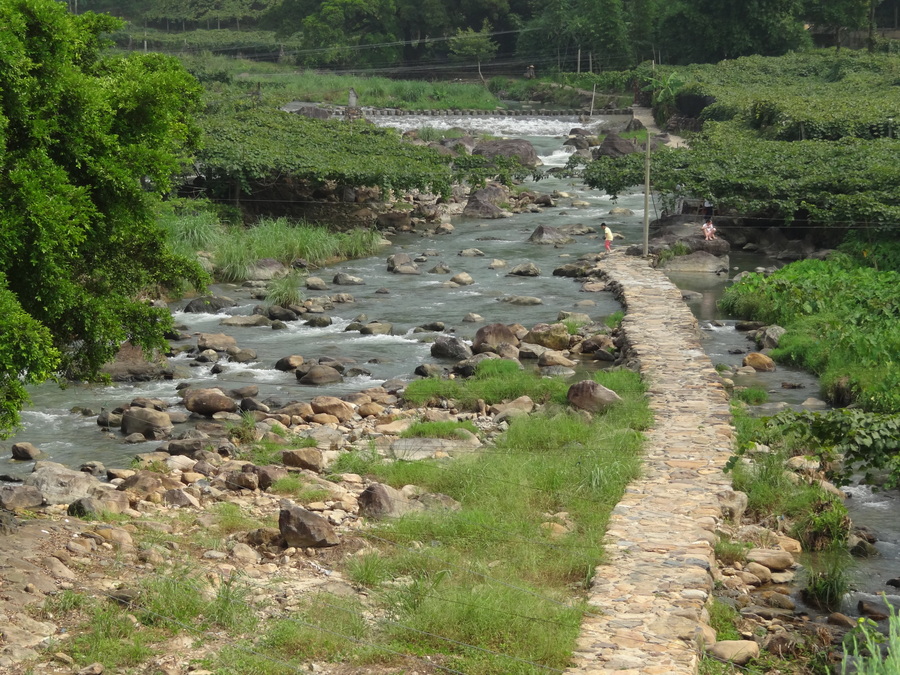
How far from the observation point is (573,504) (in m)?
11.6

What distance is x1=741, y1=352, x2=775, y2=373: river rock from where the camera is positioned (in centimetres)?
1847

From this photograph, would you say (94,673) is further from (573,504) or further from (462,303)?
(462,303)

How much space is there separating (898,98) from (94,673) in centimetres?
4005

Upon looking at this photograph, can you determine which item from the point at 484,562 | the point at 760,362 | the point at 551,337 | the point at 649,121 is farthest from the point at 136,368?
the point at 649,121

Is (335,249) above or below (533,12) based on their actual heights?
below

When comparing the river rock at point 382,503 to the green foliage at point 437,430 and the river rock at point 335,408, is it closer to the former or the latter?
the green foliage at point 437,430

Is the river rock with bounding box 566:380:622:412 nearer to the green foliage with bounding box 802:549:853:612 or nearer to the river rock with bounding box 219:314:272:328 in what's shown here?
the green foliage with bounding box 802:549:853:612

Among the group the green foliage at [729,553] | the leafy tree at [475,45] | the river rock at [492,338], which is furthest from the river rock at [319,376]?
the leafy tree at [475,45]

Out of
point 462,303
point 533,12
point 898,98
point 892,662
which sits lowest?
point 462,303

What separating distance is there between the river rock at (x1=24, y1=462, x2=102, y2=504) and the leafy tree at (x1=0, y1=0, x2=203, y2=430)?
1438mm

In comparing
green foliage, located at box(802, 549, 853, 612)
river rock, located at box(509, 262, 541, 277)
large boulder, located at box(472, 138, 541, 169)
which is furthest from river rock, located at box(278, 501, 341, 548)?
large boulder, located at box(472, 138, 541, 169)

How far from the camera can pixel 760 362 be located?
18531 millimetres

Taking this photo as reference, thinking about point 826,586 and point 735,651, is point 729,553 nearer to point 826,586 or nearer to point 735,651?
point 826,586

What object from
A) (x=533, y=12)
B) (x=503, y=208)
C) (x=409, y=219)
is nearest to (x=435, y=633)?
(x=409, y=219)
